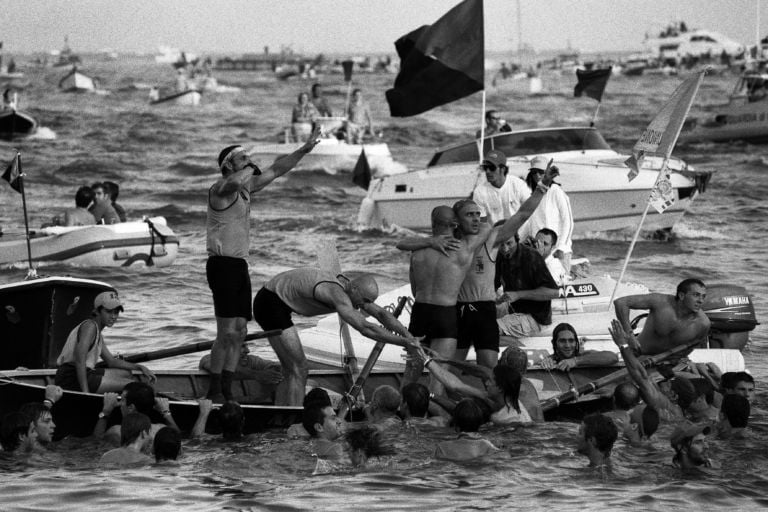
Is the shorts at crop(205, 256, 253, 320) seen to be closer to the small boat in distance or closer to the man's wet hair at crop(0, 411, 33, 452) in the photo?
the man's wet hair at crop(0, 411, 33, 452)

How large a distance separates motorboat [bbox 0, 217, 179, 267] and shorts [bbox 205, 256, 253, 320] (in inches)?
315

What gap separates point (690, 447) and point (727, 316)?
3193 mm

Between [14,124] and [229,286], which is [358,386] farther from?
[14,124]

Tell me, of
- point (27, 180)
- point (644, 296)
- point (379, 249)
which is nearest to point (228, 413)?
point (644, 296)

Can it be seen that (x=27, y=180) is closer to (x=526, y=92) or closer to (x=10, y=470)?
(x=10, y=470)

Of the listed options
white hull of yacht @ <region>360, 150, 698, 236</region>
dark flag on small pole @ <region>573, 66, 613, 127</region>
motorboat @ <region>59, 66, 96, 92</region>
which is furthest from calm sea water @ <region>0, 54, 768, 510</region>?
motorboat @ <region>59, 66, 96, 92</region>

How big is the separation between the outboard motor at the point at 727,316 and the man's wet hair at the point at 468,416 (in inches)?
128

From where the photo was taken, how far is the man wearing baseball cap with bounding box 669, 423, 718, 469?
349 inches

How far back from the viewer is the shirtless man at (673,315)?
34.4 feet

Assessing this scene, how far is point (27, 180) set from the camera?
30.1 m

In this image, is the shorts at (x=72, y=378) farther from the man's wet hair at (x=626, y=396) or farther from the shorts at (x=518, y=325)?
the man's wet hair at (x=626, y=396)

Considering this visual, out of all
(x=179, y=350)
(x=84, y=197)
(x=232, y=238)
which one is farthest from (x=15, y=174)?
(x=84, y=197)

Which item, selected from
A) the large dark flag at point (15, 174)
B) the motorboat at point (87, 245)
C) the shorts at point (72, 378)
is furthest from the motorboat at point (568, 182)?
the shorts at point (72, 378)

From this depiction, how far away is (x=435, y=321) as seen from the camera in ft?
34.1
